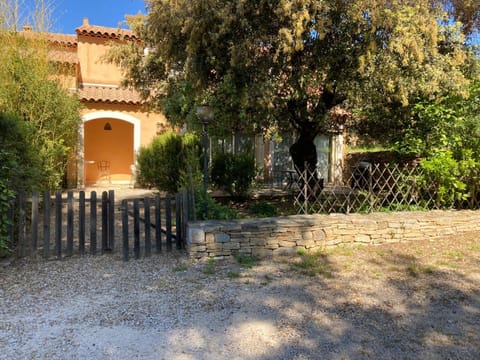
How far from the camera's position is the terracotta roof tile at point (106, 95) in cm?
1256

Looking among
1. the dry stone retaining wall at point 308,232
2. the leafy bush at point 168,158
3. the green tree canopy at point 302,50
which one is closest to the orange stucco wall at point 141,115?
the leafy bush at point 168,158

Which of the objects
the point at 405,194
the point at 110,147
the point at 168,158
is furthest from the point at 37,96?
the point at 405,194

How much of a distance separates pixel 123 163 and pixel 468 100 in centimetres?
1243

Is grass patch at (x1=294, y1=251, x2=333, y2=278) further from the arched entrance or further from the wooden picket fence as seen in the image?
the arched entrance

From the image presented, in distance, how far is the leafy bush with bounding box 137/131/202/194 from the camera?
9.79 meters

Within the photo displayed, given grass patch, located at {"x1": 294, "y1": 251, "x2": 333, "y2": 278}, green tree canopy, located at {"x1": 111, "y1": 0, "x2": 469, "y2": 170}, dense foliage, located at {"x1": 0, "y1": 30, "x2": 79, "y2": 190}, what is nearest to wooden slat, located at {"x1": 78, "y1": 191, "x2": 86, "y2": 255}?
green tree canopy, located at {"x1": 111, "y1": 0, "x2": 469, "y2": 170}

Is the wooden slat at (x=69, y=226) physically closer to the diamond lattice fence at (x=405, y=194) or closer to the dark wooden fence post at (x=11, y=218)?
the dark wooden fence post at (x=11, y=218)

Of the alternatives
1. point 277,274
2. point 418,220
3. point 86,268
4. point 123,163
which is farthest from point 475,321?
point 123,163

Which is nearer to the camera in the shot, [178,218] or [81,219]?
[81,219]

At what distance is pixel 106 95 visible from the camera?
12.9m

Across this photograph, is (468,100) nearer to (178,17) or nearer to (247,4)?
(247,4)

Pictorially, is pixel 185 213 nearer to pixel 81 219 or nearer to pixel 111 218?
pixel 111 218

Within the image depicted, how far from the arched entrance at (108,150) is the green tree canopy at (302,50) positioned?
9.27 meters

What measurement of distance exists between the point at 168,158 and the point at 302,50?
231 inches
